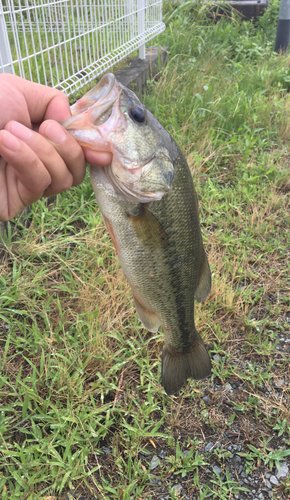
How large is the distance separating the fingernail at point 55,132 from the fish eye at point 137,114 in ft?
0.73

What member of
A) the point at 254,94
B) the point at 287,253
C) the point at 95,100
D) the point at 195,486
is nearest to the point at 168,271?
the point at 95,100

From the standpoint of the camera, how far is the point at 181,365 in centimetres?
179

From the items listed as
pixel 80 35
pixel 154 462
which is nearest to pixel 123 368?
pixel 154 462

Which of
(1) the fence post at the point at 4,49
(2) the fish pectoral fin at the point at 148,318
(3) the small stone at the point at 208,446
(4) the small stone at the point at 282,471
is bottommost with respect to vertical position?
(4) the small stone at the point at 282,471

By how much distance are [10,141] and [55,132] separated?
0.45 ft

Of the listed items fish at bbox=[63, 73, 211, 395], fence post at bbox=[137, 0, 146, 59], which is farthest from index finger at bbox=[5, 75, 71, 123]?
fence post at bbox=[137, 0, 146, 59]

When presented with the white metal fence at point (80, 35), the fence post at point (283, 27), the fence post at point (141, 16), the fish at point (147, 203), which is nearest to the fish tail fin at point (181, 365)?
the fish at point (147, 203)

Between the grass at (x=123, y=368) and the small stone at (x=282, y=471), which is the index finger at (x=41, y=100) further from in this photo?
the small stone at (x=282, y=471)

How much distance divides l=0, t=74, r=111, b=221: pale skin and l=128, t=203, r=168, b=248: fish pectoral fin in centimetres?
21

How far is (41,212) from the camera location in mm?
2850

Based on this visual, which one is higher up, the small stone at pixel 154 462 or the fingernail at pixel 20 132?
the fingernail at pixel 20 132

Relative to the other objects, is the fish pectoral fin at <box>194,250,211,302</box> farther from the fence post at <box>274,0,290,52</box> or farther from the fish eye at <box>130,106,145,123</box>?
the fence post at <box>274,0,290,52</box>

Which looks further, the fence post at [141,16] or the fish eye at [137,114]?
the fence post at [141,16]

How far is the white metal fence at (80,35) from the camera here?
3078mm
